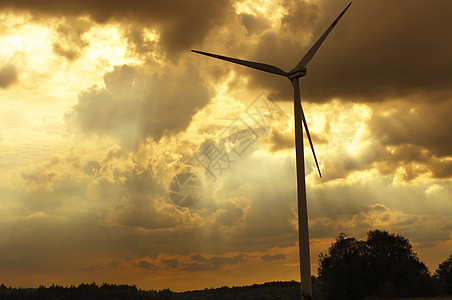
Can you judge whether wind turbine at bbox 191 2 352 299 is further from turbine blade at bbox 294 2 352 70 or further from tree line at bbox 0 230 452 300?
tree line at bbox 0 230 452 300

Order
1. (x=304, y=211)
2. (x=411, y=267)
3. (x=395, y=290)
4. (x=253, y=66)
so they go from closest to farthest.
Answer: (x=304, y=211)
(x=253, y=66)
(x=395, y=290)
(x=411, y=267)

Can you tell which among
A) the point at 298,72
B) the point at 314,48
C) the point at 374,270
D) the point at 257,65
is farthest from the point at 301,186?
the point at 374,270

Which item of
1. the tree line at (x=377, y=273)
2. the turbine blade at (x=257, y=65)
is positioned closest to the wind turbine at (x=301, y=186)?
the turbine blade at (x=257, y=65)

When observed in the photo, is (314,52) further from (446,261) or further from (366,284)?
(446,261)

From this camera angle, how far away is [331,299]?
141 m

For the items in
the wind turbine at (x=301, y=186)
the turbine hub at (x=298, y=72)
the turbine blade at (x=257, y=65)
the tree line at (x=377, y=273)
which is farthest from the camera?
the tree line at (x=377, y=273)

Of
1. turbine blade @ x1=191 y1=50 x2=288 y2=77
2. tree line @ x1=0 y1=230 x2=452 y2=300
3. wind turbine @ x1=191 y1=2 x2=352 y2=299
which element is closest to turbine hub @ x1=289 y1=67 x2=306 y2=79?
wind turbine @ x1=191 y1=2 x2=352 y2=299

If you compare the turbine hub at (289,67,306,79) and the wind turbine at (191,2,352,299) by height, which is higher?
the turbine hub at (289,67,306,79)

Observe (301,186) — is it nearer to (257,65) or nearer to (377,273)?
(257,65)

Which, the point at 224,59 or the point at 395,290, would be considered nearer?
the point at 224,59

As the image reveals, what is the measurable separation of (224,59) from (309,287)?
39118 mm

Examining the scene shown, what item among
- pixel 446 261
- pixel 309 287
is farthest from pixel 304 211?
pixel 446 261

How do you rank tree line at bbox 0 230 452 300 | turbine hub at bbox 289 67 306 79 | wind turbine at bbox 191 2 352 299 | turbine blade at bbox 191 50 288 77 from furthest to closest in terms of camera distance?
tree line at bbox 0 230 452 300 < turbine blade at bbox 191 50 288 77 < turbine hub at bbox 289 67 306 79 < wind turbine at bbox 191 2 352 299

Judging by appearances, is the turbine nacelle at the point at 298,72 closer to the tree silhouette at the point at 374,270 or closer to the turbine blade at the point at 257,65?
the turbine blade at the point at 257,65
